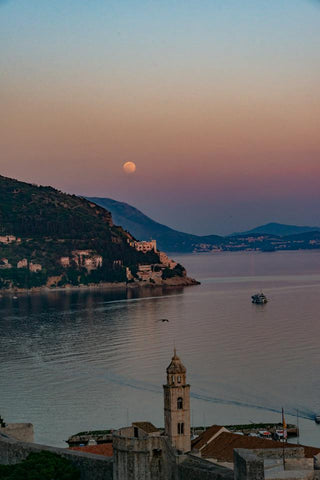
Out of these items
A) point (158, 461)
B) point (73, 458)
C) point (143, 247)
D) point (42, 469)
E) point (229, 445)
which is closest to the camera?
point (158, 461)

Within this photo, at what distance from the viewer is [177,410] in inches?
714

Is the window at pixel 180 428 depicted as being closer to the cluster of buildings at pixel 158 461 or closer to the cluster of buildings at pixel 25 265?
the cluster of buildings at pixel 158 461

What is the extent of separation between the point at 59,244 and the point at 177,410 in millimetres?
95431

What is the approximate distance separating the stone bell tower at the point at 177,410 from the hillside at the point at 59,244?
7811 centimetres

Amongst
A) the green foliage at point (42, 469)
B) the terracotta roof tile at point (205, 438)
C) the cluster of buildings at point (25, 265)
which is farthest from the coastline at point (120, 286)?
the green foliage at point (42, 469)

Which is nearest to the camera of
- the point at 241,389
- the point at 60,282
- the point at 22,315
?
the point at 241,389

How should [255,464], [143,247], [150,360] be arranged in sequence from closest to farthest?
[255,464], [150,360], [143,247]

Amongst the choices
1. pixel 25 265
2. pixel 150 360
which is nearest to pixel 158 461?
pixel 150 360

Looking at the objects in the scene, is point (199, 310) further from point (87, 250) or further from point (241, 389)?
point (87, 250)

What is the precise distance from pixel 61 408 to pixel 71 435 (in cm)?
422

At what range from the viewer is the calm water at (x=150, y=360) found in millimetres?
27016

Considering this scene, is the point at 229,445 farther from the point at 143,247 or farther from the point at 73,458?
the point at 143,247

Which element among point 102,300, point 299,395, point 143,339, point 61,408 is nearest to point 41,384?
point 61,408

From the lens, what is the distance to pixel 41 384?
32.6 metres
